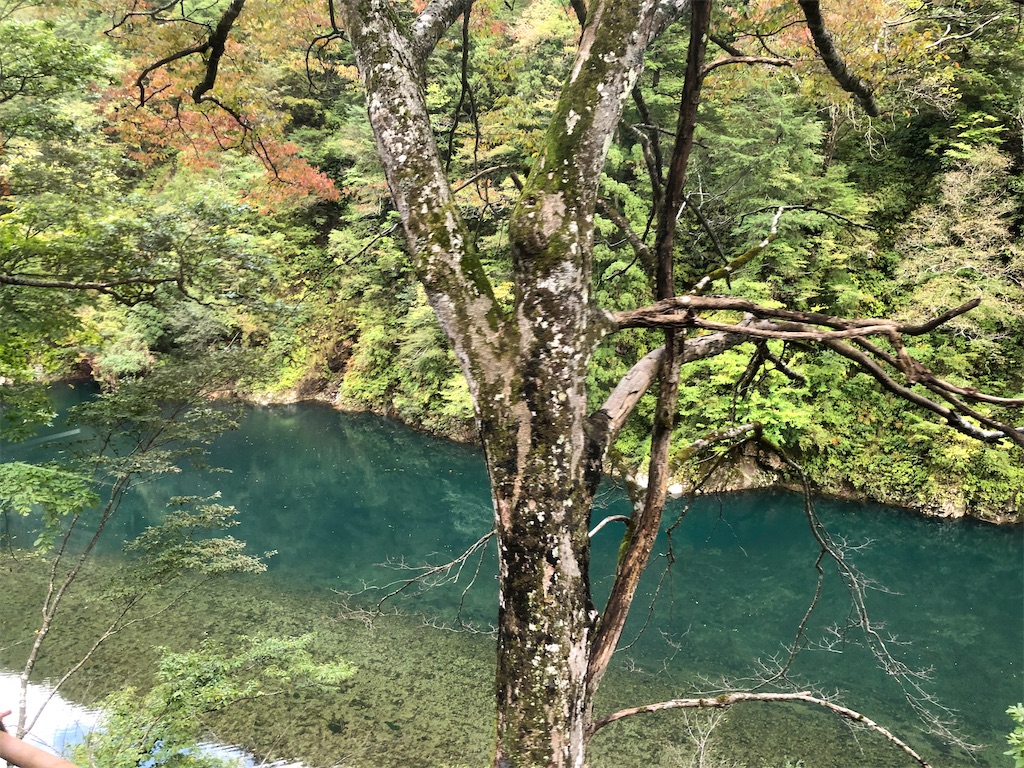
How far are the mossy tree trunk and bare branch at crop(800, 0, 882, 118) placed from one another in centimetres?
61

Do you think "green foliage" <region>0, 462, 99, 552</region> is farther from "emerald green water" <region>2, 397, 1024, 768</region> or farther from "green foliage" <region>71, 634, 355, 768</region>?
"emerald green water" <region>2, 397, 1024, 768</region>

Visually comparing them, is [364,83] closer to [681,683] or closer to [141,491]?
[681,683]

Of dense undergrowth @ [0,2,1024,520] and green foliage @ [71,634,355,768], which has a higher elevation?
dense undergrowth @ [0,2,1024,520]

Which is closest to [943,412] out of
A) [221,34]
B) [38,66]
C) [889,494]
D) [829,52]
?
[829,52]

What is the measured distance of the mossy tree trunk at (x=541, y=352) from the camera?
1.46 meters

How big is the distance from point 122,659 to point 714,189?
1100 cm

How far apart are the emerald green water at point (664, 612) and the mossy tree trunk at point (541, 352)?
1860mm

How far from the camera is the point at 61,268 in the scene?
462cm

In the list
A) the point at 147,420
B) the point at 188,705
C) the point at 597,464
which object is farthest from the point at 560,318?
the point at 147,420

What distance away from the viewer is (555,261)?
1490 mm

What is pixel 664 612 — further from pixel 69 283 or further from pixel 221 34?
pixel 221 34

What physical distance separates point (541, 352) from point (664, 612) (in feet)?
Answer: 23.4

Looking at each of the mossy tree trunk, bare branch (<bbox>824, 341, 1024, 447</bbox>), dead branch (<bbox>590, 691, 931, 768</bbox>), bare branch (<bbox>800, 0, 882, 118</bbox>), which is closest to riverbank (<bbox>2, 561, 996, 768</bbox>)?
dead branch (<bbox>590, 691, 931, 768</bbox>)

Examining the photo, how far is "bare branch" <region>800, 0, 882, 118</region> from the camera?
178cm
